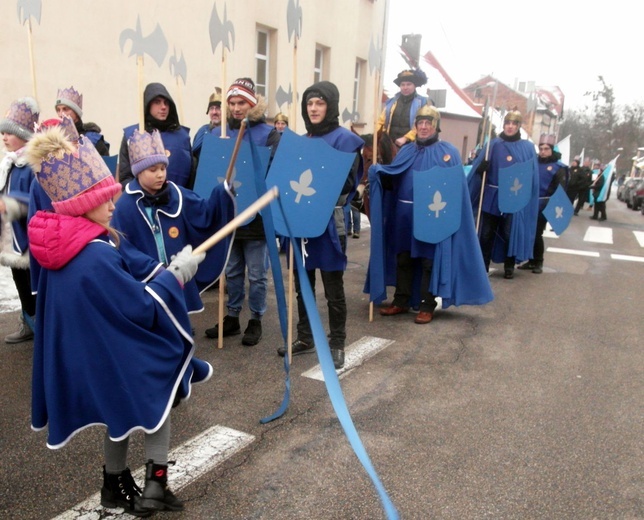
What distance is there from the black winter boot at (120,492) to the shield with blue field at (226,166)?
2.42 m

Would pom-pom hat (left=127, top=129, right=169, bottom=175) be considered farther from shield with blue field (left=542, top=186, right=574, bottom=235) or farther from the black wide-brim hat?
shield with blue field (left=542, top=186, right=574, bottom=235)

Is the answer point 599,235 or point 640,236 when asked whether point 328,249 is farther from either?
point 640,236

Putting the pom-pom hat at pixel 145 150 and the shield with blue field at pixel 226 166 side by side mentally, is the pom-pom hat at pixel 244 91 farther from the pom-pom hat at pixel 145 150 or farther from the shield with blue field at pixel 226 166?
the pom-pom hat at pixel 145 150

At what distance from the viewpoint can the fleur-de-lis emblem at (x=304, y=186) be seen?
14.7 ft

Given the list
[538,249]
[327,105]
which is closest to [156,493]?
[327,105]

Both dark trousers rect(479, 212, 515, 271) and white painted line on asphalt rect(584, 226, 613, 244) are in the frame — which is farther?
white painted line on asphalt rect(584, 226, 613, 244)

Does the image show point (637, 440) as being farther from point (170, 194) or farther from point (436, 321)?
point (170, 194)

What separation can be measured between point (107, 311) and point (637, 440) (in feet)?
9.97

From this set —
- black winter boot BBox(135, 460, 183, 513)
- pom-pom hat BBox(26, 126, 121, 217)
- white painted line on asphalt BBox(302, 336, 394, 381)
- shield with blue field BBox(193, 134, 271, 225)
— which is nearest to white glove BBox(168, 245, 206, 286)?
pom-pom hat BBox(26, 126, 121, 217)

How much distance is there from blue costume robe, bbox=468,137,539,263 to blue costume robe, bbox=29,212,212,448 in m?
6.16

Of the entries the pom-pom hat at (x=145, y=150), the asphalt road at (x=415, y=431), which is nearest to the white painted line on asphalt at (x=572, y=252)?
the asphalt road at (x=415, y=431)

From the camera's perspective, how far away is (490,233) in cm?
834

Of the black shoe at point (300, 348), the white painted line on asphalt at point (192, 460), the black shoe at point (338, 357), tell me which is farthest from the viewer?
the black shoe at point (300, 348)

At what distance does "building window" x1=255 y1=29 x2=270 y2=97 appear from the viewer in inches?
507
